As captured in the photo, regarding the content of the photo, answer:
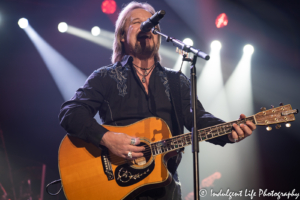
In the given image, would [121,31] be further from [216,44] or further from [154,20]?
[216,44]

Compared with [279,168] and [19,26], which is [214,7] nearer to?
[279,168]

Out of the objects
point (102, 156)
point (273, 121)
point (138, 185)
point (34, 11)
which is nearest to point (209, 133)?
point (273, 121)

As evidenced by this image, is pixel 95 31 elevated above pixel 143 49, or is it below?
above

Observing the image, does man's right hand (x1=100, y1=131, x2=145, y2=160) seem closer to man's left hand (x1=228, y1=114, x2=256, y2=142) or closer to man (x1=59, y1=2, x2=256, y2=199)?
man (x1=59, y1=2, x2=256, y2=199)

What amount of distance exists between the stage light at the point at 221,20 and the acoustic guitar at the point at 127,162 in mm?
4317

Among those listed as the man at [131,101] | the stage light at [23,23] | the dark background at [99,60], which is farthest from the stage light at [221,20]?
the stage light at [23,23]

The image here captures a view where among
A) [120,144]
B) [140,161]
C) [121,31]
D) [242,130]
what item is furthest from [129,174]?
[121,31]

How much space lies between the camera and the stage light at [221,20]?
18.6 ft

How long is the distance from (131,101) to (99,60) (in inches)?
127

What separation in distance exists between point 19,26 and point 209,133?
196 inches

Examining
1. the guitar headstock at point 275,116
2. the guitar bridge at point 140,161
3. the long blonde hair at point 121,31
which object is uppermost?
the long blonde hair at point 121,31

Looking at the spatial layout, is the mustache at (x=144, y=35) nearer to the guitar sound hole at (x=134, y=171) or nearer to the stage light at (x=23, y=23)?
the guitar sound hole at (x=134, y=171)

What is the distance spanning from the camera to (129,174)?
1961 millimetres

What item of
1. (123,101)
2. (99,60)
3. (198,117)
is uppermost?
(99,60)
